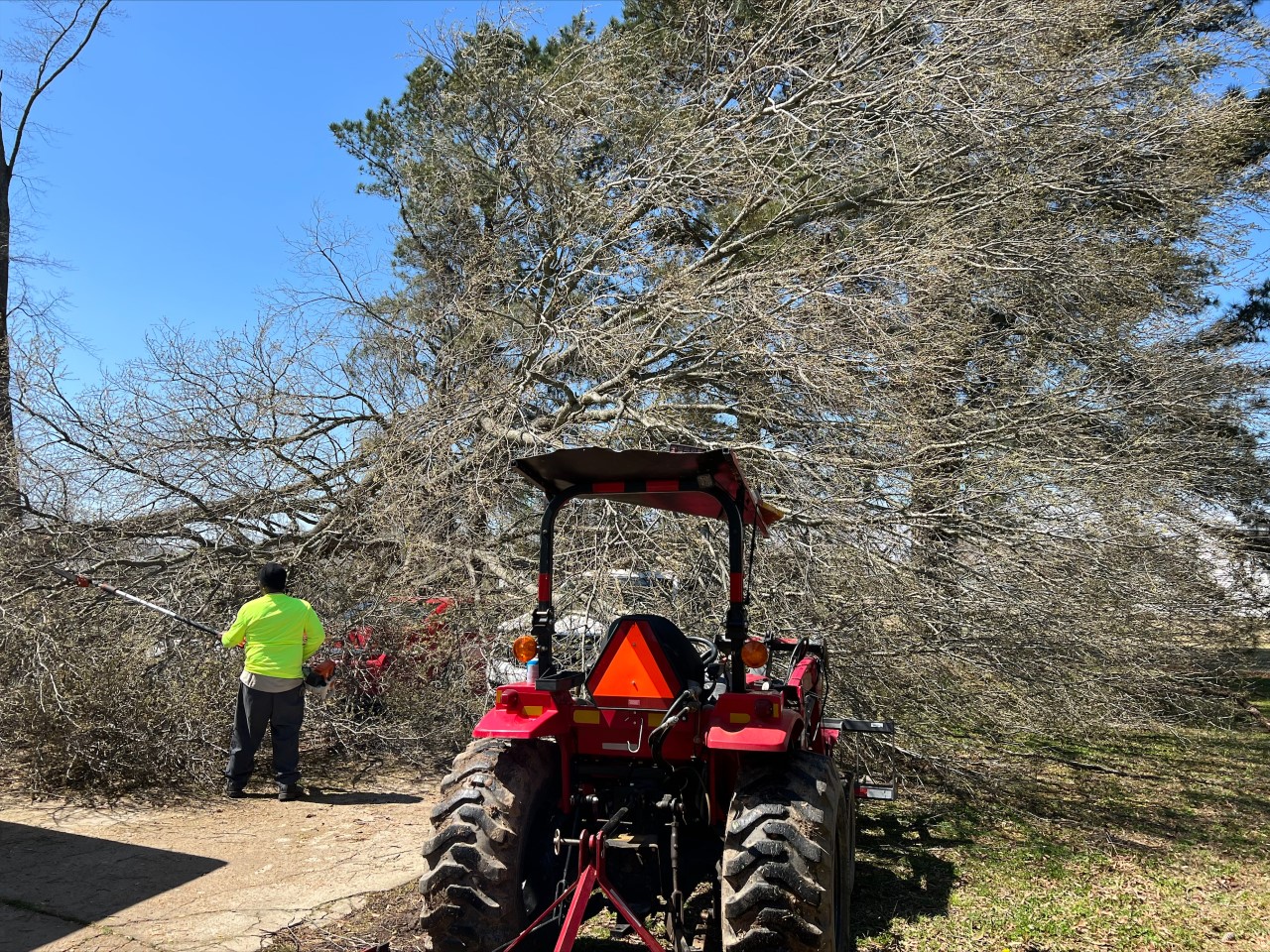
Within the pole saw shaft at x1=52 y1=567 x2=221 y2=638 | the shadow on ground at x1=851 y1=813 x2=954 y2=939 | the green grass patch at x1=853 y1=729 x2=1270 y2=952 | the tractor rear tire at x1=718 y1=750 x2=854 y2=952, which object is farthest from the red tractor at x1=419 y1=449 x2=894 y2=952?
the pole saw shaft at x1=52 y1=567 x2=221 y2=638

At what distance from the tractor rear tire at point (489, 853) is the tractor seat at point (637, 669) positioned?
0.42 m

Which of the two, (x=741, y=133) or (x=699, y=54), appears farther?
(x=699, y=54)

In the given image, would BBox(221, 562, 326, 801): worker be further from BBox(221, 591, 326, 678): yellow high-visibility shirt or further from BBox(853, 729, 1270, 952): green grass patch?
BBox(853, 729, 1270, 952): green grass patch

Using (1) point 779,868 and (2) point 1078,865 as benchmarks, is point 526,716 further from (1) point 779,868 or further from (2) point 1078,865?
(2) point 1078,865

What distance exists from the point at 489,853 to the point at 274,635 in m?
3.67

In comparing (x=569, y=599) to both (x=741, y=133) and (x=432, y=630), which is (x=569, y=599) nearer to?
(x=432, y=630)

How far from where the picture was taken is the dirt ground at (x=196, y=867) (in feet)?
14.1

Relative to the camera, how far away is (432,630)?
7.79 metres

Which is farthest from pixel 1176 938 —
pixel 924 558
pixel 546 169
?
pixel 546 169

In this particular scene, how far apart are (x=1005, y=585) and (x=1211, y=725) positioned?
5.53m

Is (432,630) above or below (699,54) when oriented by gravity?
below

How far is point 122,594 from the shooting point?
739 cm

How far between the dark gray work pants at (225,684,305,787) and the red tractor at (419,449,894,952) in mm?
3233

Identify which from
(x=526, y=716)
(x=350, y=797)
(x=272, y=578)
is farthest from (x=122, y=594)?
(x=526, y=716)
